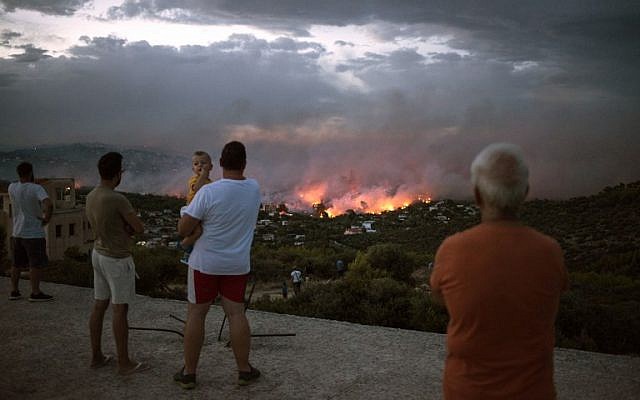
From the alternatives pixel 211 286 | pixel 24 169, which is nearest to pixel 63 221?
pixel 24 169

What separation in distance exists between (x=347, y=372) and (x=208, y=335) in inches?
70.6

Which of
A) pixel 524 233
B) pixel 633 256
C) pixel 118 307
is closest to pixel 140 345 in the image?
pixel 118 307

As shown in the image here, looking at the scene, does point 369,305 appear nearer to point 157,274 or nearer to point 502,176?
point 157,274

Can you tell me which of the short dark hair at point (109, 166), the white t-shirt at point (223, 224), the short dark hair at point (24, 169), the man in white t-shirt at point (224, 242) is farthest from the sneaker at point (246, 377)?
the short dark hair at point (24, 169)

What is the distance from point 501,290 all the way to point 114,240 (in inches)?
135

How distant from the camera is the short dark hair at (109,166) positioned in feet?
16.0

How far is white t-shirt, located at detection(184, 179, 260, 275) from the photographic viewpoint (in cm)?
436

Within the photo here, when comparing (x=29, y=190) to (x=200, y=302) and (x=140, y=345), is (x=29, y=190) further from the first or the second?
(x=200, y=302)

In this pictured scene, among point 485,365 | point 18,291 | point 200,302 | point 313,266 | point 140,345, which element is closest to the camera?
point 485,365

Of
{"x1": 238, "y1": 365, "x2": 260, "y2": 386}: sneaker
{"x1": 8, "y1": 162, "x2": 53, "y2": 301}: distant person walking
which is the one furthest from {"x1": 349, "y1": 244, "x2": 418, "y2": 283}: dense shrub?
{"x1": 238, "y1": 365, "x2": 260, "y2": 386}: sneaker

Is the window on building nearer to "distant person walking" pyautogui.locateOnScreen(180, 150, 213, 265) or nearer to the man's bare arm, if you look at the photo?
the man's bare arm

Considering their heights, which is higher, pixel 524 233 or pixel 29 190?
pixel 524 233

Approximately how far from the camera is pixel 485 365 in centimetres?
245

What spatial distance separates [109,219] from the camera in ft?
15.9
